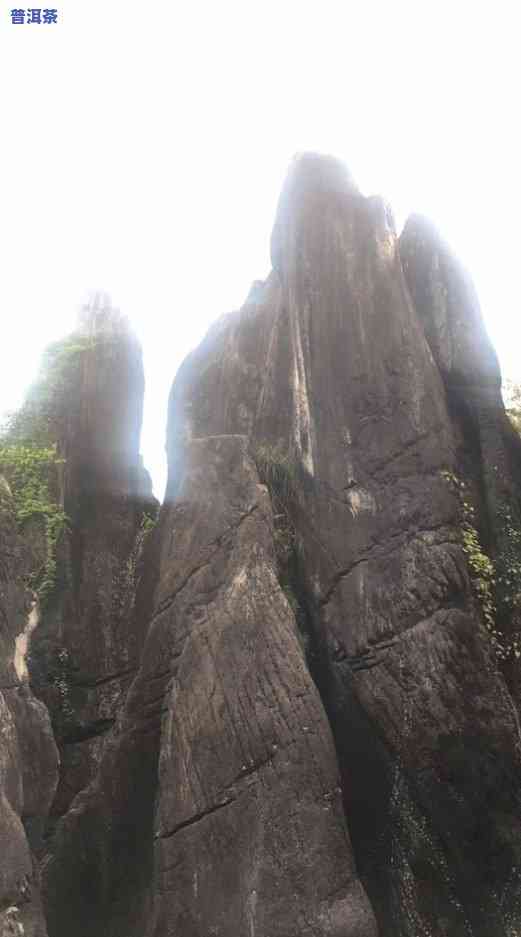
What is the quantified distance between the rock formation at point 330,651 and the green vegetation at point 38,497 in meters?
0.43

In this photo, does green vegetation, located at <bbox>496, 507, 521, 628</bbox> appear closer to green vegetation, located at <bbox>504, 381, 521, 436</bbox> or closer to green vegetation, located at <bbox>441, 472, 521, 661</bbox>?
green vegetation, located at <bbox>441, 472, 521, 661</bbox>

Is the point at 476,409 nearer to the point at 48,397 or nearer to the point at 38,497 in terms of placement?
the point at 38,497

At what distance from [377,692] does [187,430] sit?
6391 millimetres

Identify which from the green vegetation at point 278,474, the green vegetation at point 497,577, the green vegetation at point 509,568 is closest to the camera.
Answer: the green vegetation at point 497,577

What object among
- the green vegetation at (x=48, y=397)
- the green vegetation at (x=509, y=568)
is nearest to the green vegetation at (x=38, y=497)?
the green vegetation at (x=48, y=397)

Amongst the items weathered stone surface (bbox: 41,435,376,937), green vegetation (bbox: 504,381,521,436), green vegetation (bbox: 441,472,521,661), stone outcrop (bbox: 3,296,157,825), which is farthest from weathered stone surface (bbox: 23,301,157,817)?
green vegetation (bbox: 504,381,521,436)

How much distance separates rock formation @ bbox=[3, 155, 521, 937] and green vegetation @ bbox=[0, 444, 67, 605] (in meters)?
0.43

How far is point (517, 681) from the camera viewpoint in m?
9.16

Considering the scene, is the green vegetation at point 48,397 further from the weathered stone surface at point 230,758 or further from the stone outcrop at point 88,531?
the weathered stone surface at point 230,758

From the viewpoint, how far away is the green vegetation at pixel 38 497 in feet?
42.9

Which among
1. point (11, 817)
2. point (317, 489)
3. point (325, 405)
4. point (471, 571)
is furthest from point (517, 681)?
point (11, 817)

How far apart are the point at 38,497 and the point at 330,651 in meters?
5.93

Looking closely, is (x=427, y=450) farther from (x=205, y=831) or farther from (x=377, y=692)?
(x=205, y=831)

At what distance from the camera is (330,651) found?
10141 mm
